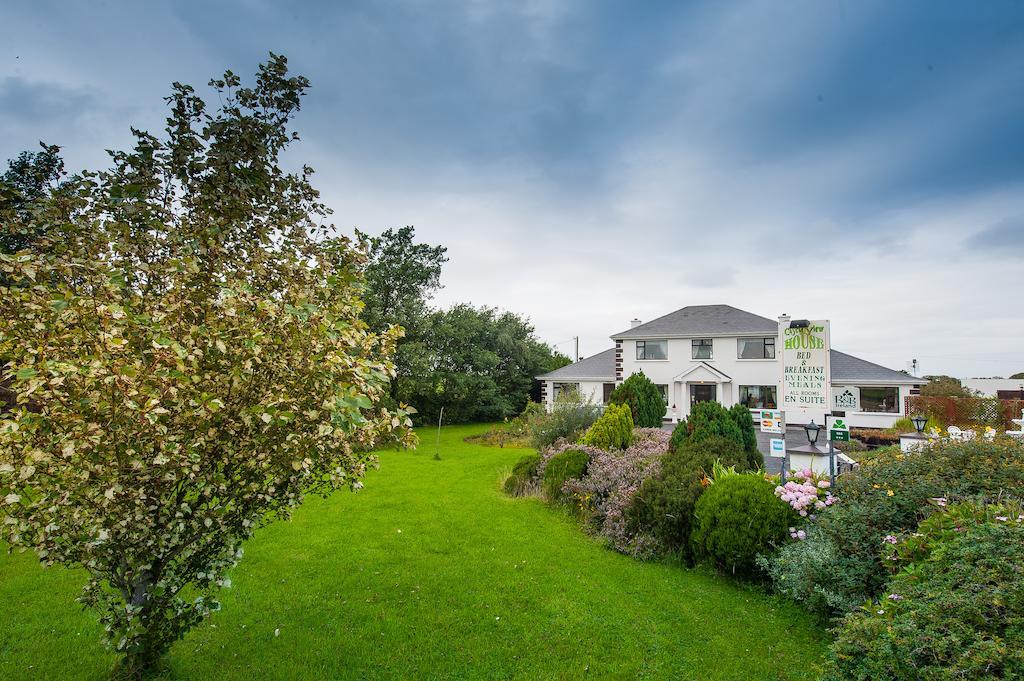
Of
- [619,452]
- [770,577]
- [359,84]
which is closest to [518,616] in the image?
[770,577]

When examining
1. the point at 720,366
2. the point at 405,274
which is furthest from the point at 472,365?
the point at 720,366

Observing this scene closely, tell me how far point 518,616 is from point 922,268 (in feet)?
47.2

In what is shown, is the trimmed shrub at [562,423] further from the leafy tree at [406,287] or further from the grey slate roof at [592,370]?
the grey slate roof at [592,370]

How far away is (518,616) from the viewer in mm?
5113

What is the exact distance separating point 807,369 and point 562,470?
5.19 meters

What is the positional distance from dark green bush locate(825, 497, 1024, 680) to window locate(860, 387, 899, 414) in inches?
970

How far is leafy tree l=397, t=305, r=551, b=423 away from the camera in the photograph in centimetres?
2461

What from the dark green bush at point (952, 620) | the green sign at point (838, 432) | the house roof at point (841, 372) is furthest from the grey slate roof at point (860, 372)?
the dark green bush at point (952, 620)

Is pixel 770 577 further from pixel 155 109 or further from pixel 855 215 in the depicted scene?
pixel 855 215

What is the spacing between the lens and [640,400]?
17281 mm

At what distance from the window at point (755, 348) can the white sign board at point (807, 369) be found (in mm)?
19936

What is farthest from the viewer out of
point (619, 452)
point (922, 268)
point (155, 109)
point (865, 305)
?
point (865, 305)

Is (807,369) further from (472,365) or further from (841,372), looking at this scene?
(472,365)

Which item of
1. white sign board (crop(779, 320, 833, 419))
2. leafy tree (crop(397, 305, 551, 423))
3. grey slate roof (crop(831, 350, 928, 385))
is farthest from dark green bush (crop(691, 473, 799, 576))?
grey slate roof (crop(831, 350, 928, 385))
